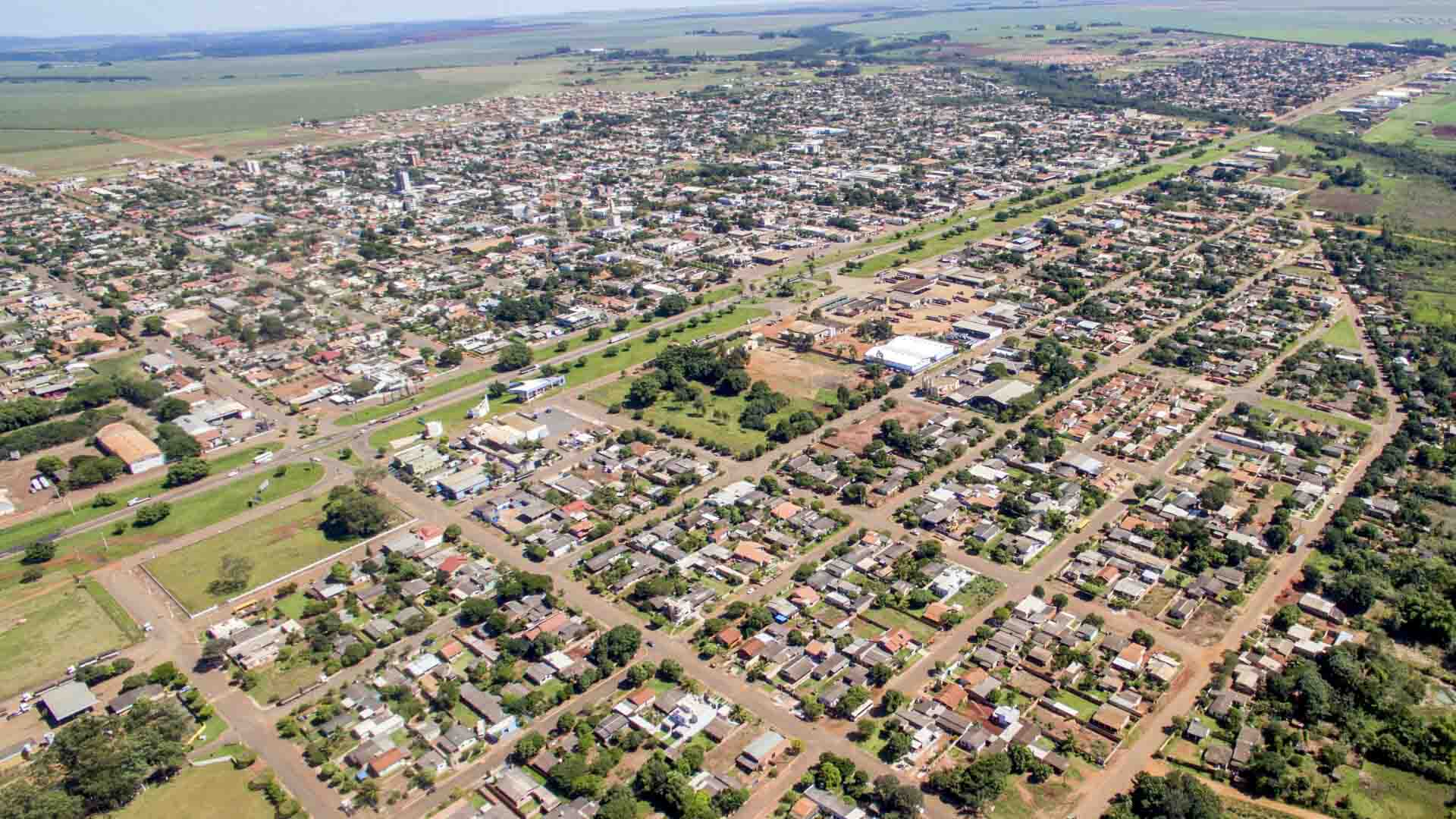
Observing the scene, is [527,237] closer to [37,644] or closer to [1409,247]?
[37,644]

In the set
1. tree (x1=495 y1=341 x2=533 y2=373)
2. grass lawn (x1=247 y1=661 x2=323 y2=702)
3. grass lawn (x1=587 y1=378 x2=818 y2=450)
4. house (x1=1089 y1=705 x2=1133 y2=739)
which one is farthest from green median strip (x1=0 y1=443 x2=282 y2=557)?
house (x1=1089 y1=705 x2=1133 y2=739)

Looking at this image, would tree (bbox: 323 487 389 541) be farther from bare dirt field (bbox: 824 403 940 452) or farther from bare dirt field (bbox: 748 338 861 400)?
bare dirt field (bbox: 748 338 861 400)

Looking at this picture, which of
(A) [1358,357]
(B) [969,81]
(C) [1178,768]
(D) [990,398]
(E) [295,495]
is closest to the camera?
(C) [1178,768]

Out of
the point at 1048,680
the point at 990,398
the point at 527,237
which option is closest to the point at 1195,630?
the point at 1048,680

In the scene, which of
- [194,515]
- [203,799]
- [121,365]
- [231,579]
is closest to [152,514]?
[194,515]

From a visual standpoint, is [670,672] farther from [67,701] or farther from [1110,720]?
[67,701]

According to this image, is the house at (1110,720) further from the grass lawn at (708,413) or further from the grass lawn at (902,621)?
the grass lawn at (708,413)
